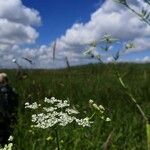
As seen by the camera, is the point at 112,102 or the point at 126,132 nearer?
the point at 126,132

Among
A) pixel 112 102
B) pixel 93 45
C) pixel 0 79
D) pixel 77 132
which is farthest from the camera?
pixel 112 102

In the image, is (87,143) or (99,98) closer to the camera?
(87,143)

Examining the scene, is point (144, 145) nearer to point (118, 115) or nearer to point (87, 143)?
point (87, 143)

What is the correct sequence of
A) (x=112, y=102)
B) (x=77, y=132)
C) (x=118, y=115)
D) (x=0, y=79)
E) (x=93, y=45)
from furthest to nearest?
(x=112, y=102) < (x=118, y=115) < (x=0, y=79) < (x=77, y=132) < (x=93, y=45)

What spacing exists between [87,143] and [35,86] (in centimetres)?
685

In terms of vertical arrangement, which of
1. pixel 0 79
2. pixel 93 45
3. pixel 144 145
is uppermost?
pixel 0 79

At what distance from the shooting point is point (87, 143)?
7449mm

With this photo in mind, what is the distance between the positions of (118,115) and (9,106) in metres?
3.06

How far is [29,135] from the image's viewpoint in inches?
317

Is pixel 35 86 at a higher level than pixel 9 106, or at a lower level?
higher

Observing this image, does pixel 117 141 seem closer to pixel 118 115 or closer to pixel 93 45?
pixel 118 115

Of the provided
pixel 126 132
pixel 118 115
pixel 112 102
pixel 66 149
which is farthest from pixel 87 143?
pixel 112 102

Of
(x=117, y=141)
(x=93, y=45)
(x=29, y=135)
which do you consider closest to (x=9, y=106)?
(x=29, y=135)

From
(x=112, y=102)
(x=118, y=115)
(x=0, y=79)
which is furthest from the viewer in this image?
(x=112, y=102)
